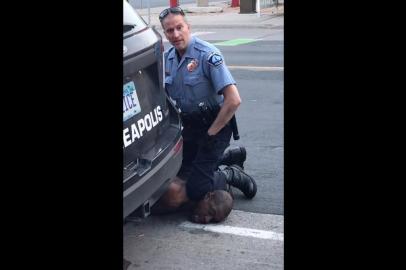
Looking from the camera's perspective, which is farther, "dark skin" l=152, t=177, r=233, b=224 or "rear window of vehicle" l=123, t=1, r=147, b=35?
"dark skin" l=152, t=177, r=233, b=224

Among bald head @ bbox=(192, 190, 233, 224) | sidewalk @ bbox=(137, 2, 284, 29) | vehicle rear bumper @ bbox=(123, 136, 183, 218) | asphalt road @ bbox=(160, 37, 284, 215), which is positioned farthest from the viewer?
sidewalk @ bbox=(137, 2, 284, 29)

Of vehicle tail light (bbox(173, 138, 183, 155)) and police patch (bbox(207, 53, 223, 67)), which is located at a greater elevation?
police patch (bbox(207, 53, 223, 67))

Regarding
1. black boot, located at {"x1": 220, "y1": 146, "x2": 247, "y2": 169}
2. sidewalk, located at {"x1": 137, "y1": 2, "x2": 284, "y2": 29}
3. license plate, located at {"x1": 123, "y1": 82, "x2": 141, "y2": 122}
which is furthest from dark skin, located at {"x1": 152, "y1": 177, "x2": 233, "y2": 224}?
sidewalk, located at {"x1": 137, "y1": 2, "x2": 284, "y2": 29}

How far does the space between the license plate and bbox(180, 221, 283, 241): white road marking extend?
1123 mm

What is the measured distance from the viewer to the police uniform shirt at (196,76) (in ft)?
13.7

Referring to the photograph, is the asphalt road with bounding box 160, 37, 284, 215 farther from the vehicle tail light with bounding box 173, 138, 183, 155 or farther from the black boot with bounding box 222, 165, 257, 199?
the vehicle tail light with bounding box 173, 138, 183, 155

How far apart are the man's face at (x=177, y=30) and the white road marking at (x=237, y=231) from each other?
3.57ft

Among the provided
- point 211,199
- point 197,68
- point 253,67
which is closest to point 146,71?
point 197,68

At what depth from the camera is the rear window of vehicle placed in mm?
3494

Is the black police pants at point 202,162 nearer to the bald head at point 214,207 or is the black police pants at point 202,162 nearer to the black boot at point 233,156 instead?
the bald head at point 214,207

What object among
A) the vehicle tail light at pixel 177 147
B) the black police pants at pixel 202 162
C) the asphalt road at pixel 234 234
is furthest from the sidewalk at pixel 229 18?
the vehicle tail light at pixel 177 147
